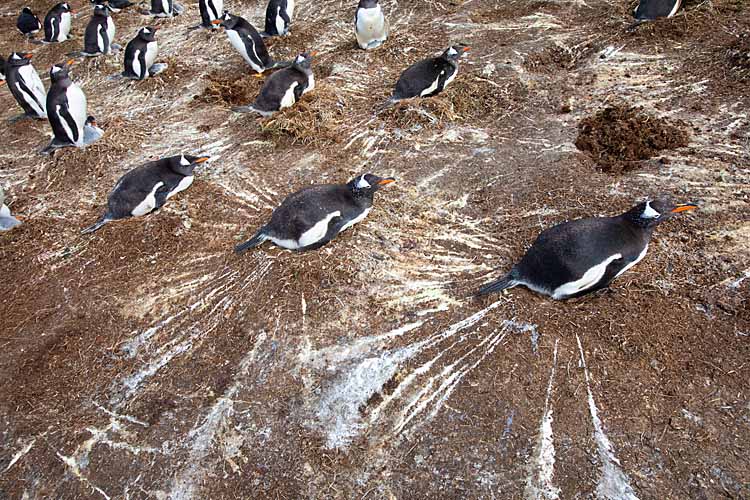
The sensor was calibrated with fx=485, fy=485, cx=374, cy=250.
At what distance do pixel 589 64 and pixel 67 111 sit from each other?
6.80 metres

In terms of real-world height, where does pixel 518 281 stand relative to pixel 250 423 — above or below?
above

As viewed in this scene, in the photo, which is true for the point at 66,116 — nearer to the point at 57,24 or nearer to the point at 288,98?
the point at 288,98

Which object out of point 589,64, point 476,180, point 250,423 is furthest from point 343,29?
point 250,423

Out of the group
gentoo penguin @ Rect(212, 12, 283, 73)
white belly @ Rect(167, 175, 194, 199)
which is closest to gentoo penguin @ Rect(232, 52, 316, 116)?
gentoo penguin @ Rect(212, 12, 283, 73)

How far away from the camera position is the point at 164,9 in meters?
10.4

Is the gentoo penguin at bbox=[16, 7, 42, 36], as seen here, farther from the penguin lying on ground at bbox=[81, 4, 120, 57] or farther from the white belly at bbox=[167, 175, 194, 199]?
the white belly at bbox=[167, 175, 194, 199]

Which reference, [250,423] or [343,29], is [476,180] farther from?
[343,29]

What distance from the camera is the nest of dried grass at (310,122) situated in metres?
5.98

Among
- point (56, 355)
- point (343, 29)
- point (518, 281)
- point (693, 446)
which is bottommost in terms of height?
point (56, 355)

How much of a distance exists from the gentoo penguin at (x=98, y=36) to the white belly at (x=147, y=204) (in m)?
5.63

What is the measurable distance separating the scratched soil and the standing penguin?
5.91ft

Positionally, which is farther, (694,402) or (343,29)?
(343,29)

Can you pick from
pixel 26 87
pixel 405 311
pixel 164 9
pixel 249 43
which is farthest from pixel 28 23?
pixel 405 311

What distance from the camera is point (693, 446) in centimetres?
281
